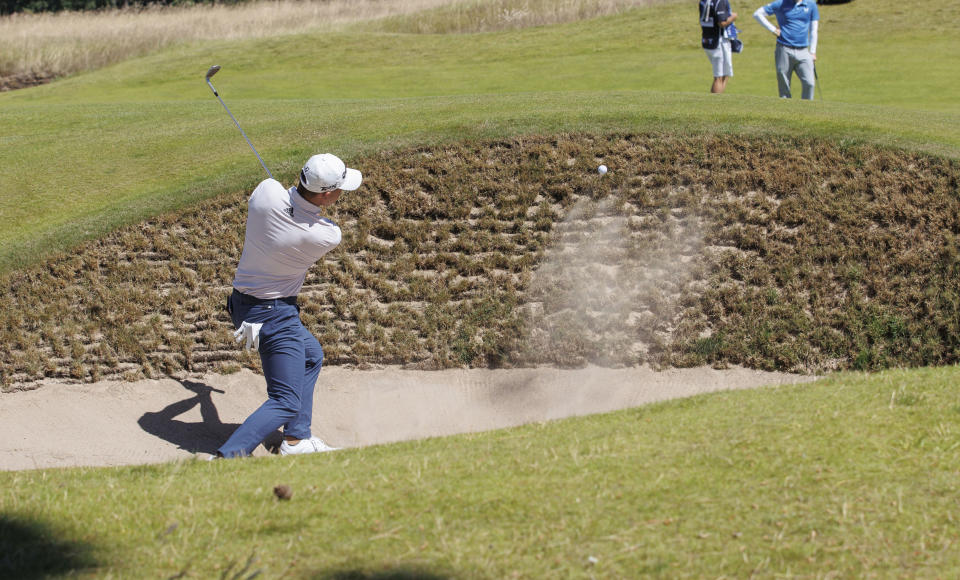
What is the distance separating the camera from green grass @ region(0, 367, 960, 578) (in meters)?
3.69

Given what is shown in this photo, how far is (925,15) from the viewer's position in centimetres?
2331

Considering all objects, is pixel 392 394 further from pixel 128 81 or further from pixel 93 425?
pixel 128 81

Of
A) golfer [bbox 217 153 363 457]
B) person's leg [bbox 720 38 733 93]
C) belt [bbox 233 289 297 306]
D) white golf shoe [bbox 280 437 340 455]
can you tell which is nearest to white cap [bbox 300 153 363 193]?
golfer [bbox 217 153 363 457]

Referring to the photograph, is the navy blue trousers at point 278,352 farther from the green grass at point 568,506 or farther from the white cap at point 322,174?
the green grass at point 568,506

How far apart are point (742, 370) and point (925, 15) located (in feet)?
63.6

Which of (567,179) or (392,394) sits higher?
(567,179)

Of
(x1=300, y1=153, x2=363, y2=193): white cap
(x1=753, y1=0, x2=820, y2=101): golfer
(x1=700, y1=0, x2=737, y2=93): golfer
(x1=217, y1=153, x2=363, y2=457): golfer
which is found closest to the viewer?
(x1=300, y1=153, x2=363, y2=193): white cap

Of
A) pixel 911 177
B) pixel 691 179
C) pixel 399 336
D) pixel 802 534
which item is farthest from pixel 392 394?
pixel 911 177

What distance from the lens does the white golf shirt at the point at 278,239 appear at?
6.56 m

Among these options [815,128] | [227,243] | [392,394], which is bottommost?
[392,394]

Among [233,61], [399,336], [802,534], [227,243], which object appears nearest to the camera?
[802,534]

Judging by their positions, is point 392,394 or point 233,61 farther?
point 233,61

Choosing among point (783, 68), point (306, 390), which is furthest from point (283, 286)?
point (783, 68)

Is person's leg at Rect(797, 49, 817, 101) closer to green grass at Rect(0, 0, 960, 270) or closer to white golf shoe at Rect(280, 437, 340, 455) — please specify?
green grass at Rect(0, 0, 960, 270)
